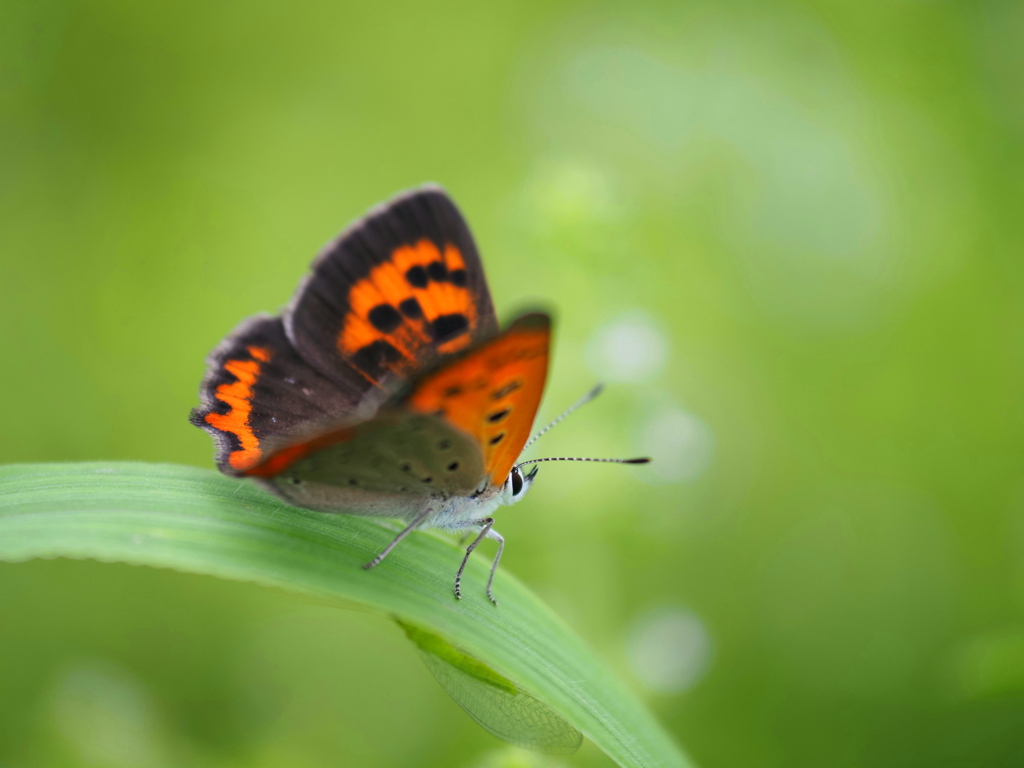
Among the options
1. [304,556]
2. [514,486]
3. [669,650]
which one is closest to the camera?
[304,556]

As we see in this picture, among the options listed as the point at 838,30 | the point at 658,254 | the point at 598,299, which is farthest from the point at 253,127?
the point at 838,30

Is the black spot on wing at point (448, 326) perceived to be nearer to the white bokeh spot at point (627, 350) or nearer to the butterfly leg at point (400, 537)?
the butterfly leg at point (400, 537)

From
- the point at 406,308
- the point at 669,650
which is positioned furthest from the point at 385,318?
the point at 669,650

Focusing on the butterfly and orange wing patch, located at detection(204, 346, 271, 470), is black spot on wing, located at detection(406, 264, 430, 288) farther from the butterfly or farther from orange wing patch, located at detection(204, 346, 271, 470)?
orange wing patch, located at detection(204, 346, 271, 470)

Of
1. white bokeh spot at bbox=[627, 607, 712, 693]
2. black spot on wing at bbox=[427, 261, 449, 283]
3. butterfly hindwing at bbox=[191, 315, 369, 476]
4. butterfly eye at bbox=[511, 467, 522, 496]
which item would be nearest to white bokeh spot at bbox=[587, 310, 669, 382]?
white bokeh spot at bbox=[627, 607, 712, 693]

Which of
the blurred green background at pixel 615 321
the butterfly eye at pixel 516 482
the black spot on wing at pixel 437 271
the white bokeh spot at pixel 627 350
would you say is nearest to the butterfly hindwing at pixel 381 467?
the butterfly eye at pixel 516 482

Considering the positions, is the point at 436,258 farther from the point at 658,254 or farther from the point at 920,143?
the point at 920,143

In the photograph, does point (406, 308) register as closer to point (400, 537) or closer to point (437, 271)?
point (437, 271)

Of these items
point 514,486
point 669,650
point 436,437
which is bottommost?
point 669,650
